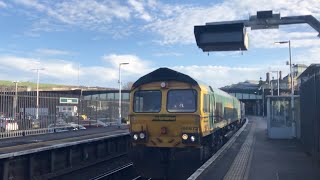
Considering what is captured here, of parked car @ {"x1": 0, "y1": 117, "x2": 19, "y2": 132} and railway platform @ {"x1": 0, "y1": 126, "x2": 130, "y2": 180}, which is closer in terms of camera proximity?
railway platform @ {"x1": 0, "y1": 126, "x2": 130, "y2": 180}

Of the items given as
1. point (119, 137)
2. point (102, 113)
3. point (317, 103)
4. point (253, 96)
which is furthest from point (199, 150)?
point (253, 96)

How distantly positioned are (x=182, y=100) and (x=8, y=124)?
1278cm

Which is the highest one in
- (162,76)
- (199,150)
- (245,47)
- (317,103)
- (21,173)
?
(245,47)

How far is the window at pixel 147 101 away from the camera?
521 inches

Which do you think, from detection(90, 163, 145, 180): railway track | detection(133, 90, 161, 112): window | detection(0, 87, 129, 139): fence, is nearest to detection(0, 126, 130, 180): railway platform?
detection(90, 163, 145, 180): railway track

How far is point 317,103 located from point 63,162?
955cm

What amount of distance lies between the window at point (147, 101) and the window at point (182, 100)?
1.29 feet

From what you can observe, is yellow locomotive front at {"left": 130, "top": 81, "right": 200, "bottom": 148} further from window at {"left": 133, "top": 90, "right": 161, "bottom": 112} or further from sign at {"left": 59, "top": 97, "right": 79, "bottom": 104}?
sign at {"left": 59, "top": 97, "right": 79, "bottom": 104}

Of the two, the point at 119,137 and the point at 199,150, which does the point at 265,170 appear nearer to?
the point at 199,150

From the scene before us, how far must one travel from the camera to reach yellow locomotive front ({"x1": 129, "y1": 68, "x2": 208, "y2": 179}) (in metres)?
12.6

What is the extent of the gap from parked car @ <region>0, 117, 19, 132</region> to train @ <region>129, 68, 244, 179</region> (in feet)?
35.4

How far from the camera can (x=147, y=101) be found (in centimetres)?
1338

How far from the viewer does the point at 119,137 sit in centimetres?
2127

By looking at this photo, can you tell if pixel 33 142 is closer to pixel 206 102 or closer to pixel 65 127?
pixel 206 102
